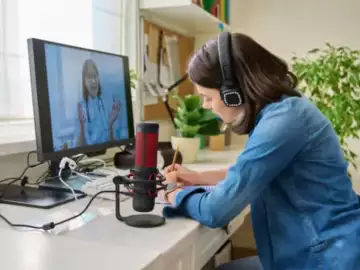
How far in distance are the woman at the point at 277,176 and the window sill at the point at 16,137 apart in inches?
19.2

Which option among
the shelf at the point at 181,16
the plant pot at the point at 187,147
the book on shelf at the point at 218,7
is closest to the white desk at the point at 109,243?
the plant pot at the point at 187,147

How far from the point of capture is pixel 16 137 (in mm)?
1415

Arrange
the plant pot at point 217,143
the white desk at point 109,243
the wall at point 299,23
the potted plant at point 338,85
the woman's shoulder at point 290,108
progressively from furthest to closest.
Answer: the wall at point 299,23 → the plant pot at point 217,143 → the potted plant at point 338,85 → the woman's shoulder at point 290,108 → the white desk at point 109,243

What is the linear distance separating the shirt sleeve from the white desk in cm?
5

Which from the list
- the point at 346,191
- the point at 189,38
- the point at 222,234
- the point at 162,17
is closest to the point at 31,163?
the point at 222,234

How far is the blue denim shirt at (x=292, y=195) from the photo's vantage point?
0.99 m

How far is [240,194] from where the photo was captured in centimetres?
99

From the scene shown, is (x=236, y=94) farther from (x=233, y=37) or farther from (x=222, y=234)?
(x=222, y=234)

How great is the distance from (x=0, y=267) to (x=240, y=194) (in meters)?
0.50

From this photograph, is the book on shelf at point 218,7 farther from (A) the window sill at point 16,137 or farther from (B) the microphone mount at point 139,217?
(B) the microphone mount at point 139,217

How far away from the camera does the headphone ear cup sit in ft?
3.64

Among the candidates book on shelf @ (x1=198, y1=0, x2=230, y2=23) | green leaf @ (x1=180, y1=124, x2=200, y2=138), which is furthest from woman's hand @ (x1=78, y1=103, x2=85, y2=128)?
book on shelf @ (x1=198, y1=0, x2=230, y2=23)

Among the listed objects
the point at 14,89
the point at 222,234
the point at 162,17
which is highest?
the point at 162,17

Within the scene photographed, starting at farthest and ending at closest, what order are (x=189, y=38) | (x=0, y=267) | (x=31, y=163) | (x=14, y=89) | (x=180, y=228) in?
(x=189, y=38) → (x=14, y=89) → (x=31, y=163) → (x=180, y=228) → (x=0, y=267)
